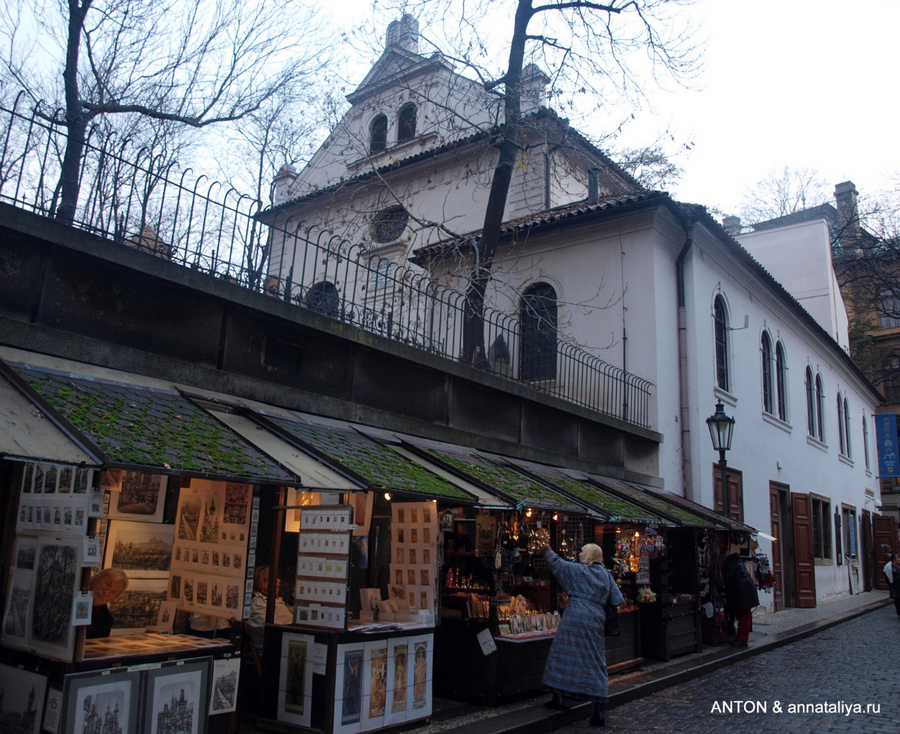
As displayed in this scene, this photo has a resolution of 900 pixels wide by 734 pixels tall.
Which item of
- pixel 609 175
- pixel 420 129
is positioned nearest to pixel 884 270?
pixel 609 175

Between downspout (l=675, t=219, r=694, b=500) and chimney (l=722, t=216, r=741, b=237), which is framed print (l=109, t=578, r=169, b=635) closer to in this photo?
downspout (l=675, t=219, r=694, b=500)

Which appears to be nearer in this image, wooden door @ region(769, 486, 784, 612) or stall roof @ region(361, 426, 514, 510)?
stall roof @ region(361, 426, 514, 510)

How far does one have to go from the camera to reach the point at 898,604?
18984mm

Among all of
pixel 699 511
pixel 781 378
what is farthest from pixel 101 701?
pixel 781 378

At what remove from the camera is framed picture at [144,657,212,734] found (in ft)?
16.7

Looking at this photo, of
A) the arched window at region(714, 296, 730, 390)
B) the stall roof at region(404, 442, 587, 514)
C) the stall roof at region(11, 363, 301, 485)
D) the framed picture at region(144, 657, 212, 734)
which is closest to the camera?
the stall roof at region(11, 363, 301, 485)

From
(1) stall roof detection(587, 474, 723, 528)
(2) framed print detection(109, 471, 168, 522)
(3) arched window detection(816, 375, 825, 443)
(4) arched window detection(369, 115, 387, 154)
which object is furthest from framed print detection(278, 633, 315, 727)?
(3) arched window detection(816, 375, 825, 443)

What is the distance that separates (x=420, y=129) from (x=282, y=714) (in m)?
19.3

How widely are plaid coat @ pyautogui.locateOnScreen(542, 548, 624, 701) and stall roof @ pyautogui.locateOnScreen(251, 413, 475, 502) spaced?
5.18 ft

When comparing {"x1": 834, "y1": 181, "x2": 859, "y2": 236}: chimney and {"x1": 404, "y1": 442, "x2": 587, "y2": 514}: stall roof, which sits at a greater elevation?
{"x1": 834, "y1": 181, "x2": 859, "y2": 236}: chimney

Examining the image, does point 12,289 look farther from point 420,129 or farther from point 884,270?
point 884,270

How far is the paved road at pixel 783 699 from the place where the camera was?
7.67 m

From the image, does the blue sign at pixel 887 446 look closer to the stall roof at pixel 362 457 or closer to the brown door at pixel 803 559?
the brown door at pixel 803 559

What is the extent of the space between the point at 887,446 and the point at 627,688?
102ft
